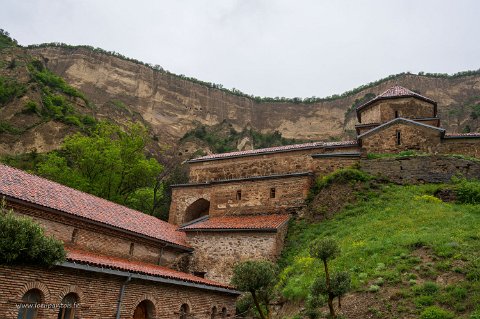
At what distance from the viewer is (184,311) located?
15.4 meters

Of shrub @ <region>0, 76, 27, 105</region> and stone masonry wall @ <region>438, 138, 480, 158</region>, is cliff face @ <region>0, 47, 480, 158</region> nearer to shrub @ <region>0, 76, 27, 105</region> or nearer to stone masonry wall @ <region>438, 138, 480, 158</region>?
shrub @ <region>0, 76, 27, 105</region>

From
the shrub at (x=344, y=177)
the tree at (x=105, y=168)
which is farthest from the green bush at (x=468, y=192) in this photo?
the tree at (x=105, y=168)

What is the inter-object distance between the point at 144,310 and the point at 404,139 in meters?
16.6

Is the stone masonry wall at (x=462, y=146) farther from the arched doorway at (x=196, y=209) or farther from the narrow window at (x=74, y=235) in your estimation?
the narrow window at (x=74, y=235)

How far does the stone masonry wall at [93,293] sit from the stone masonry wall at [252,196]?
24.5ft

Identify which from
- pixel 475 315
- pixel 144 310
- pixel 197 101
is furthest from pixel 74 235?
pixel 197 101

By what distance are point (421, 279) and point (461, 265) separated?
50.1 inches

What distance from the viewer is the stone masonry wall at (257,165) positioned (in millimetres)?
26266

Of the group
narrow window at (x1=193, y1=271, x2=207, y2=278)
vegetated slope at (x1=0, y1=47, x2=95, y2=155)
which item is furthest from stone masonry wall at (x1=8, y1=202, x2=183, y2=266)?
vegetated slope at (x1=0, y1=47, x2=95, y2=155)

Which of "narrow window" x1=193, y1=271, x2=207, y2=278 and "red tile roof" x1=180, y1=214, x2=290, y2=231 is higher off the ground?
"red tile roof" x1=180, y1=214, x2=290, y2=231

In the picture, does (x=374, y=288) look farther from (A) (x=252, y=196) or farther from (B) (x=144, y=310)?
(A) (x=252, y=196)

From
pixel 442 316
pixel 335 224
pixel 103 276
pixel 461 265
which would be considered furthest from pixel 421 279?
pixel 103 276

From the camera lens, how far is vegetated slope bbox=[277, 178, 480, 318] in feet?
36.8

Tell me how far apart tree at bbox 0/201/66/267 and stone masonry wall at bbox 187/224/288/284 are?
10.5m
